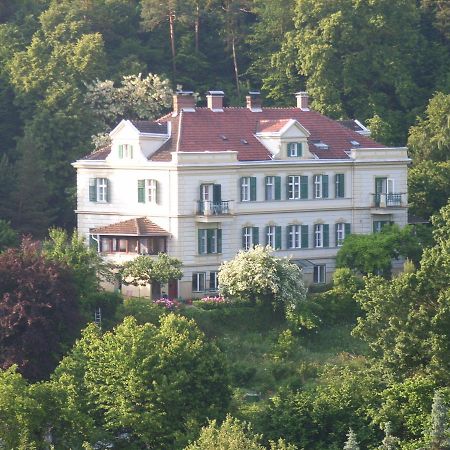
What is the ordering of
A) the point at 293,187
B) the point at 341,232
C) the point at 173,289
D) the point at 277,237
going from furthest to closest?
the point at 341,232 → the point at 293,187 → the point at 277,237 → the point at 173,289

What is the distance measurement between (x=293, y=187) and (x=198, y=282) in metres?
6.04

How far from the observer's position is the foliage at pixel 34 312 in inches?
2653

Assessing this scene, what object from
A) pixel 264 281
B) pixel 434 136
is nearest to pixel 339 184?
pixel 264 281

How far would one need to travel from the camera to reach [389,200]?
84.5 metres

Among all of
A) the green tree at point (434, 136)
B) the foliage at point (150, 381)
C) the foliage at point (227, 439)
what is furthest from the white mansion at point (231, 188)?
the foliage at point (227, 439)

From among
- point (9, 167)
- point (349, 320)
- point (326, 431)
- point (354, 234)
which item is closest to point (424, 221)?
point (354, 234)

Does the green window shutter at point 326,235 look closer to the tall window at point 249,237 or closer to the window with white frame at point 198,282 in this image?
the tall window at point 249,237

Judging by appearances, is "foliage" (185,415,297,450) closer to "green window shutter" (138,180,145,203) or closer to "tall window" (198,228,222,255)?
"tall window" (198,228,222,255)

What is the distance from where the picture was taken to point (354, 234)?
8294cm

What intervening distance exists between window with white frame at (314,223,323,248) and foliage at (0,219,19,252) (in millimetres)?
12162

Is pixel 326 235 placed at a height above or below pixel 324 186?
below

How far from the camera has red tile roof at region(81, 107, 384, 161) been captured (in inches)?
3167

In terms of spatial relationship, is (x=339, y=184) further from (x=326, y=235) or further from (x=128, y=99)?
(x=128, y=99)

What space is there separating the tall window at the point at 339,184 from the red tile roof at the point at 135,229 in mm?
8251
